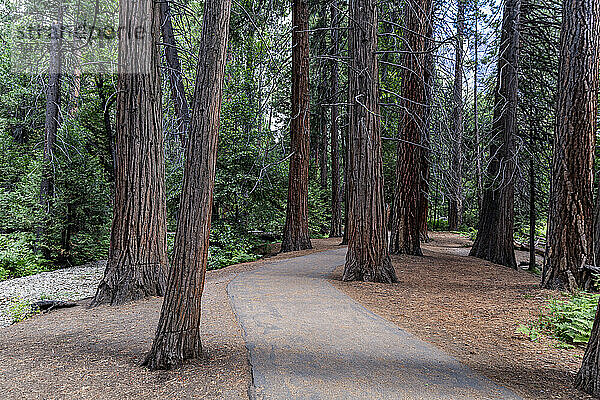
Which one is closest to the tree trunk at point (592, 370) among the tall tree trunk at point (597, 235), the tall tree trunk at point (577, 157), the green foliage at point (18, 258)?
the tall tree trunk at point (577, 157)

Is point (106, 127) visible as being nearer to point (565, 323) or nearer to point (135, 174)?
point (135, 174)

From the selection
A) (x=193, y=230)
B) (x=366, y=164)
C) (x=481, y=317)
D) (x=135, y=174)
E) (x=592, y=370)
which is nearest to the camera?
(x=592, y=370)

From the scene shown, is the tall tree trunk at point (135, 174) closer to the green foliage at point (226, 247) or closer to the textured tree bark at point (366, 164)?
the textured tree bark at point (366, 164)

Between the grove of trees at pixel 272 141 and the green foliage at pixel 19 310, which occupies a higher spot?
the grove of trees at pixel 272 141

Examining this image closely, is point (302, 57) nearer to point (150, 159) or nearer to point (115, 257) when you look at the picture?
point (150, 159)

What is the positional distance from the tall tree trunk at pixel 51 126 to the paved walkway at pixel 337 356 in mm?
10112

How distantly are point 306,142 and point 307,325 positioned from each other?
10.3 meters

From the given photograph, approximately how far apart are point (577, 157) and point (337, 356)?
611 cm

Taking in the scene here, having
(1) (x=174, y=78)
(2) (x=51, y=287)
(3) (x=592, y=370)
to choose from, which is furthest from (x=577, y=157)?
(2) (x=51, y=287)

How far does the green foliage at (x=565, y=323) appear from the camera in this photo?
16.8ft

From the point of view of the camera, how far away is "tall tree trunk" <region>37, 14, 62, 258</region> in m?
14.3

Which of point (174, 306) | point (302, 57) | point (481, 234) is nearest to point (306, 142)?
point (302, 57)

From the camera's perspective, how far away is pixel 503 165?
42.3 ft

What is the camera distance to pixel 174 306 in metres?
4.32
